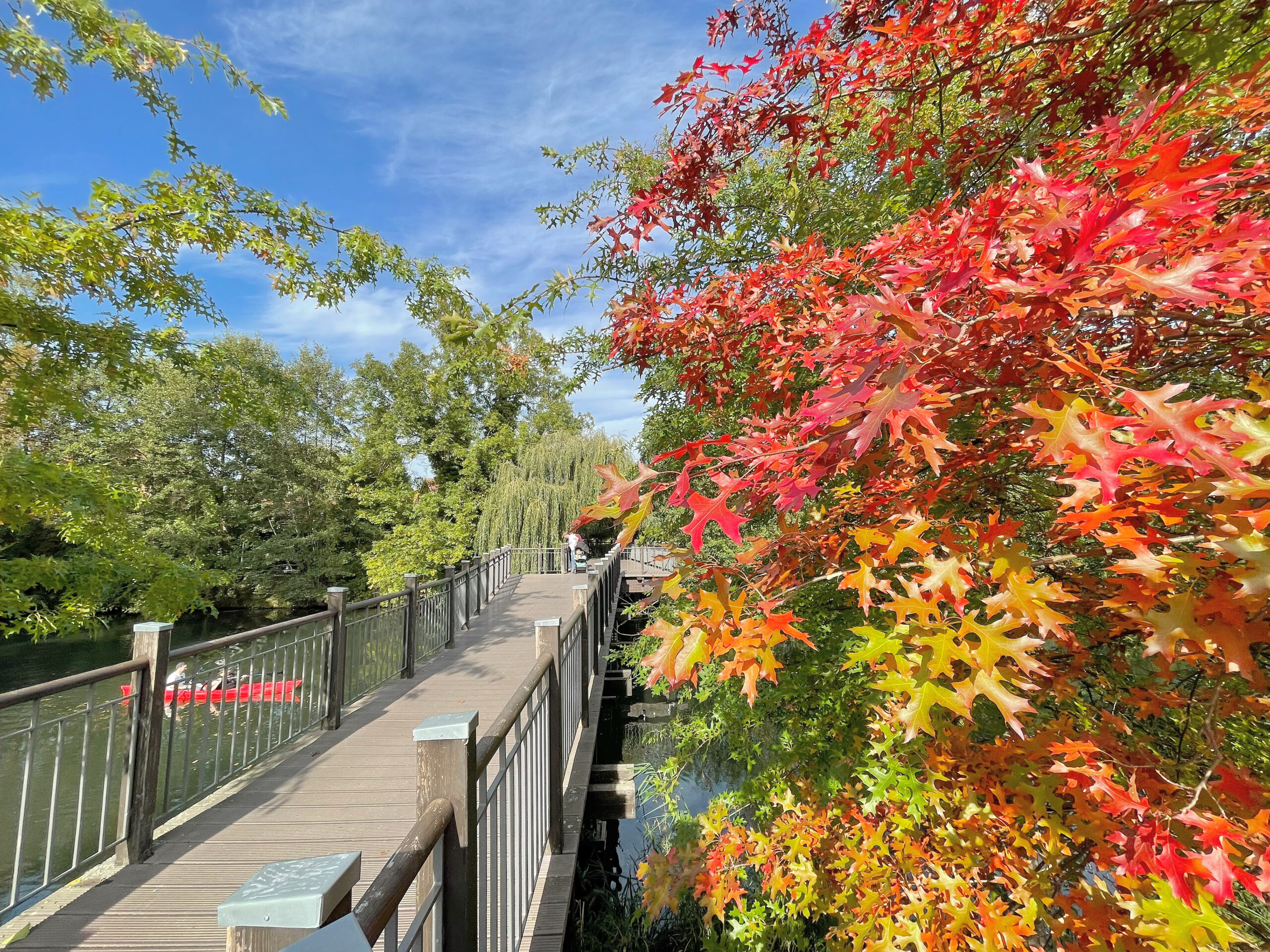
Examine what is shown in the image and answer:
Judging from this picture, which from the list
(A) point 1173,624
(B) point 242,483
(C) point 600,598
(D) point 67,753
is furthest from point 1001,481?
(B) point 242,483

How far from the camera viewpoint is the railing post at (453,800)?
4.92 feet

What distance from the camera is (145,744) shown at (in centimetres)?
297

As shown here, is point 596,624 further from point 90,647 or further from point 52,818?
point 90,647

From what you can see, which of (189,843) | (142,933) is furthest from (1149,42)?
(189,843)

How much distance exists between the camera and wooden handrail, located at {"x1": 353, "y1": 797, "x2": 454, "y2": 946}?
3.18ft

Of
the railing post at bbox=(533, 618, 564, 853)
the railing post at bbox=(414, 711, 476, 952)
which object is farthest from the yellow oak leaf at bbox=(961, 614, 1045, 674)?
the railing post at bbox=(533, 618, 564, 853)

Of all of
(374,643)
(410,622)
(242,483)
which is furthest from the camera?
(242,483)

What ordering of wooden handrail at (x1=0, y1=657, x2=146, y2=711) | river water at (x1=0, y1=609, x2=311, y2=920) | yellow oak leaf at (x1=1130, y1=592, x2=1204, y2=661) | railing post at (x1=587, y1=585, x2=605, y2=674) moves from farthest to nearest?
1. railing post at (x1=587, y1=585, x2=605, y2=674)
2. river water at (x1=0, y1=609, x2=311, y2=920)
3. wooden handrail at (x1=0, y1=657, x2=146, y2=711)
4. yellow oak leaf at (x1=1130, y1=592, x2=1204, y2=661)

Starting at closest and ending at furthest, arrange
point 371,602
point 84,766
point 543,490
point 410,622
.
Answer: point 84,766 < point 371,602 < point 410,622 < point 543,490

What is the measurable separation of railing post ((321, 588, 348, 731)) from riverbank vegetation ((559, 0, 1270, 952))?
3.34 meters

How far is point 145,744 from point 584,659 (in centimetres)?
314

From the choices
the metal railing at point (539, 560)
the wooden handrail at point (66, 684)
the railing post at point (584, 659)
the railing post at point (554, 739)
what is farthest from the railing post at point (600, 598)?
the metal railing at point (539, 560)

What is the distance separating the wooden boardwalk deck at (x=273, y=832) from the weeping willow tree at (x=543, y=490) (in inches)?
496

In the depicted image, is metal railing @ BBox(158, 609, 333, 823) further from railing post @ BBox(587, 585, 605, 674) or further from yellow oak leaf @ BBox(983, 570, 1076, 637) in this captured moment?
yellow oak leaf @ BBox(983, 570, 1076, 637)
